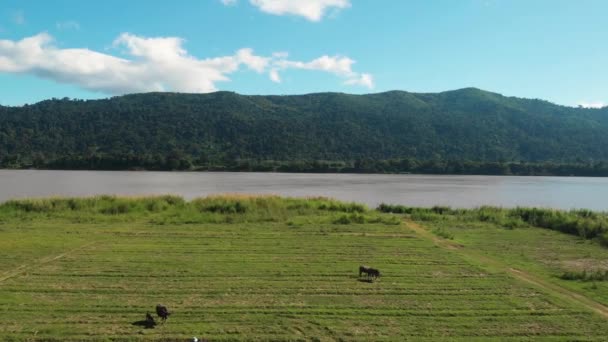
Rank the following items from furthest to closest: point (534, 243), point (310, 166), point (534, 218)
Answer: point (310, 166)
point (534, 218)
point (534, 243)

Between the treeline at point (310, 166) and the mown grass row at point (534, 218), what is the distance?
93077 millimetres

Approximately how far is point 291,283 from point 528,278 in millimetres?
6981

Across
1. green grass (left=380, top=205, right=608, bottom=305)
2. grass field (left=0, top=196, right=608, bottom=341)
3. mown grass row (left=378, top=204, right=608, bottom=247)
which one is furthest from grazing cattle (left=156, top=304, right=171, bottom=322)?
mown grass row (left=378, top=204, right=608, bottom=247)

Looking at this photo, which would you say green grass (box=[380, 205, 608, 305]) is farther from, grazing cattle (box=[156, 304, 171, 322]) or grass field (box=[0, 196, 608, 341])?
grazing cattle (box=[156, 304, 171, 322])

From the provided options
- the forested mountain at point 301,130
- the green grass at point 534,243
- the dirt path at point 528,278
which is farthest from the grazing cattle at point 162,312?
the forested mountain at point 301,130

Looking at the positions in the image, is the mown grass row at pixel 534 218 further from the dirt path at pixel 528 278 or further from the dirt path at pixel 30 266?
the dirt path at pixel 30 266

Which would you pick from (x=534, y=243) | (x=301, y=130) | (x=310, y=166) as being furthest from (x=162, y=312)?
(x=301, y=130)

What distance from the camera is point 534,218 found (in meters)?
27.8

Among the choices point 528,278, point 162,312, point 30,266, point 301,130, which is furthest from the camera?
point 301,130

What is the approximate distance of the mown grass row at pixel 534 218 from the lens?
2312 centimetres

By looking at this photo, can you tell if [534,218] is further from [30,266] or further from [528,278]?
[30,266]

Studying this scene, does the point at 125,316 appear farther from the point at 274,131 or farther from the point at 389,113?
the point at 389,113

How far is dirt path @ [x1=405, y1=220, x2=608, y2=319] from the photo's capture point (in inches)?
454

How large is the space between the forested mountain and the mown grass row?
9656 centimetres
